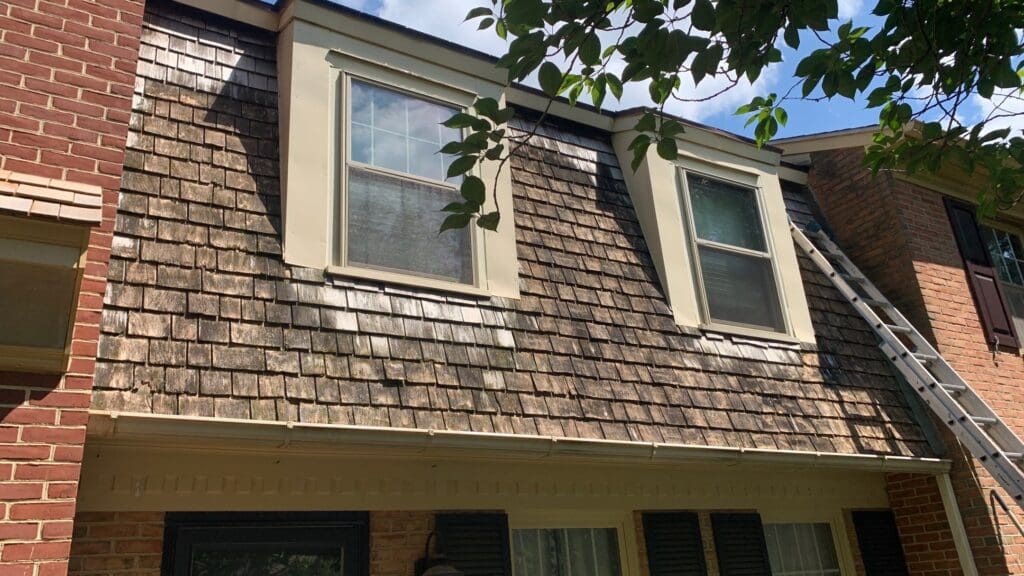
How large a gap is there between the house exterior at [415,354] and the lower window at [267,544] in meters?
0.01

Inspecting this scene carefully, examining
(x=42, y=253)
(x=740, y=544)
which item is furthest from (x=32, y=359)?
(x=740, y=544)

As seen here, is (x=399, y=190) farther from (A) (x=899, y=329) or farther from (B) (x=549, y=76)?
(A) (x=899, y=329)

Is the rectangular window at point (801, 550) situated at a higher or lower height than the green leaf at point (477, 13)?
lower

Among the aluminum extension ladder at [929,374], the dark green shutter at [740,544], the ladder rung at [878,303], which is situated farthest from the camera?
the ladder rung at [878,303]

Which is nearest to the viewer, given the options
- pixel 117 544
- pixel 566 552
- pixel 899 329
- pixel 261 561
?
pixel 117 544

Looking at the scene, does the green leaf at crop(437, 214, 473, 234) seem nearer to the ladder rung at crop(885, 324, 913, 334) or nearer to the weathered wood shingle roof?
the weathered wood shingle roof

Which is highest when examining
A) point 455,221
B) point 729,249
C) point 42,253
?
point 729,249

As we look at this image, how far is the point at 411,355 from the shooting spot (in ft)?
14.6

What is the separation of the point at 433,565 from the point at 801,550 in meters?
3.15

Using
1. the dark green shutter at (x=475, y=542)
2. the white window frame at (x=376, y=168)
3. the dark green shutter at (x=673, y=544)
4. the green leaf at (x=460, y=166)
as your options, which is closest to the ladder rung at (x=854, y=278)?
the dark green shutter at (x=673, y=544)

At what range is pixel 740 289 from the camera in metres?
6.47

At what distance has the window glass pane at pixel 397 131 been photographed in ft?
17.0

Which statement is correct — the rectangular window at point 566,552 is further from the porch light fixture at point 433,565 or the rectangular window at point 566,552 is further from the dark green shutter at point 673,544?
the porch light fixture at point 433,565

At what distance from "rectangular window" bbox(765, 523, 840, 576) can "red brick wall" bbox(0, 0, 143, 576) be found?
4667 millimetres
